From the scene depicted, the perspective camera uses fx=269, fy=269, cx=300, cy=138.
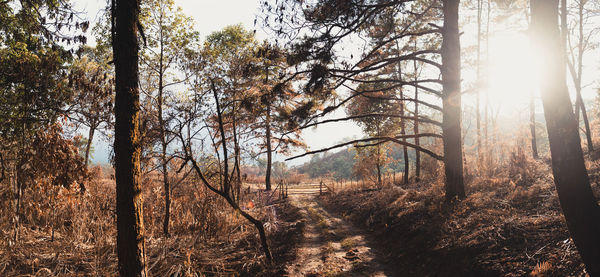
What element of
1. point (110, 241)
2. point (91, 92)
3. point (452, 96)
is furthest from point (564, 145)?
point (91, 92)

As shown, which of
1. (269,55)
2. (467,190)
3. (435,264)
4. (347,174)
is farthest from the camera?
(347,174)

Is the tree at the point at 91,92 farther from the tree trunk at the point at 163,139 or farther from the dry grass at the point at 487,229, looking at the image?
the dry grass at the point at 487,229

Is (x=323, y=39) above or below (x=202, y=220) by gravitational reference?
above

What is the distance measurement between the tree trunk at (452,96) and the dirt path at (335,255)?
2.80 metres

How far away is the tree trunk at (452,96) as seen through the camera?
6.80 metres

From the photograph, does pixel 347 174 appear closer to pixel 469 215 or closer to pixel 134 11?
pixel 469 215

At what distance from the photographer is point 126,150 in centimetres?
334

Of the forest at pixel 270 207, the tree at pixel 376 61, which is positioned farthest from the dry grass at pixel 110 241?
the tree at pixel 376 61

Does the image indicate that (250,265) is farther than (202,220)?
No

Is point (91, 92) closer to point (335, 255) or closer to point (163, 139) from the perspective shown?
point (163, 139)

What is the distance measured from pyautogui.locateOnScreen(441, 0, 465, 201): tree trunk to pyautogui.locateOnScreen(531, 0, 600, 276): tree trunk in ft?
12.4

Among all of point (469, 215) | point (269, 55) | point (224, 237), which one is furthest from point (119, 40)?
point (469, 215)

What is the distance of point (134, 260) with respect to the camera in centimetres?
338

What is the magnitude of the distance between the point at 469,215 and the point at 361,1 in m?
5.34
